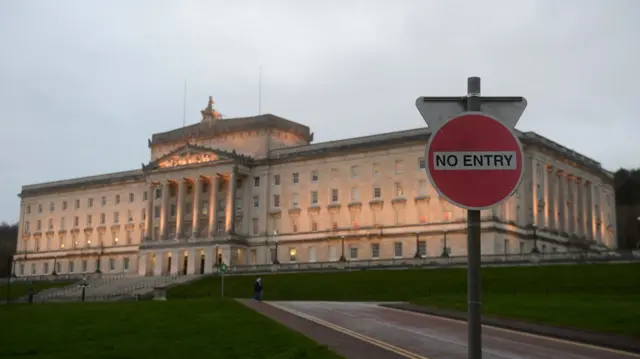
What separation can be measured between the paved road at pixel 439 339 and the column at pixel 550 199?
78.5 meters

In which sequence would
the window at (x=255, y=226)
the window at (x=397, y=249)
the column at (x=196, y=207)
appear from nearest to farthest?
the window at (x=397, y=249)
the window at (x=255, y=226)
the column at (x=196, y=207)

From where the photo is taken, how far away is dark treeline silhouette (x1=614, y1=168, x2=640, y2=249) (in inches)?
5901

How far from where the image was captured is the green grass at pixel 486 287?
46.1 m

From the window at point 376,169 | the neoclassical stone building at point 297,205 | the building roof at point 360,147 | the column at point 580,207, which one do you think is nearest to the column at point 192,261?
the neoclassical stone building at point 297,205

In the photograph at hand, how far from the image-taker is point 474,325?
6672 millimetres

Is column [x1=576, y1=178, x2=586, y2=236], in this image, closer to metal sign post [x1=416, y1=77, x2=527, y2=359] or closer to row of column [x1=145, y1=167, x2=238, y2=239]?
row of column [x1=145, y1=167, x2=238, y2=239]

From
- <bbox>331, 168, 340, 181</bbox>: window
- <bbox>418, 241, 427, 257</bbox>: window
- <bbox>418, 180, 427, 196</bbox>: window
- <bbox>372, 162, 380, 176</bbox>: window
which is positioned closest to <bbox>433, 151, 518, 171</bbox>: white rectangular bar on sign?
<bbox>418, 241, 427, 257</bbox>: window

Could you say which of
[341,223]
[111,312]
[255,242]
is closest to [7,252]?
[255,242]

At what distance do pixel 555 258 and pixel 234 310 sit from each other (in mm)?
54038

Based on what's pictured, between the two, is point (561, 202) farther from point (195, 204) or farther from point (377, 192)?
point (195, 204)

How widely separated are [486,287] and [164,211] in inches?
2862

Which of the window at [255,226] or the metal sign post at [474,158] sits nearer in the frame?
the metal sign post at [474,158]

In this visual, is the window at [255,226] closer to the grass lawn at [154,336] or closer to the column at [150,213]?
the column at [150,213]

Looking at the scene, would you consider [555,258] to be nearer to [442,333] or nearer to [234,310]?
[234,310]
